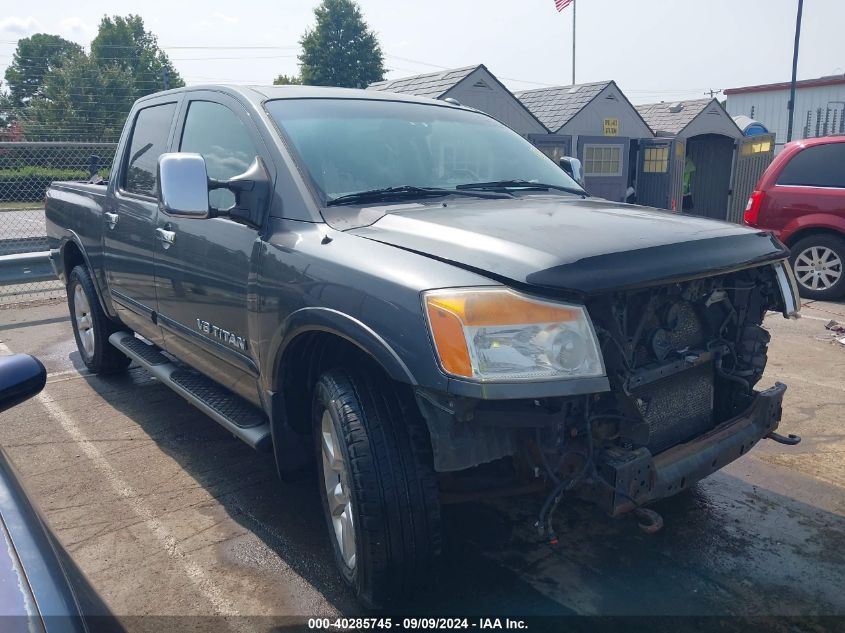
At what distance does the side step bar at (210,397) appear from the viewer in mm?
3094

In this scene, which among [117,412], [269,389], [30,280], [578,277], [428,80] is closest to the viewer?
[578,277]

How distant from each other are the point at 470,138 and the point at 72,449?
2897mm

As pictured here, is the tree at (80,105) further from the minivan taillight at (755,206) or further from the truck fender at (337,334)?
the truck fender at (337,334)

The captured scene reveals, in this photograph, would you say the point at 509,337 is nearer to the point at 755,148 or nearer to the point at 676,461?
the point at 676,461

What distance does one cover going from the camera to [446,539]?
3.12 meters

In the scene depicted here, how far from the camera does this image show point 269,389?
2938 millimetres

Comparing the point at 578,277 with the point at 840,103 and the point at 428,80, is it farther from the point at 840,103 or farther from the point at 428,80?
the point at 840,103

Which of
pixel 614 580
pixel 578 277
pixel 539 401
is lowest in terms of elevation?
pixel 614 580

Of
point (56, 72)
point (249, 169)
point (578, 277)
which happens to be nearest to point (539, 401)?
point (578, 277)

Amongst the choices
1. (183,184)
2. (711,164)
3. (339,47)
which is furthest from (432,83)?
(339,47)

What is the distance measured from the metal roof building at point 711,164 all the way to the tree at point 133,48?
57291 millimetres

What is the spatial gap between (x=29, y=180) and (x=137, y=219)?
780 centimetres

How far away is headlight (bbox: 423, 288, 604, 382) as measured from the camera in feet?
6.79

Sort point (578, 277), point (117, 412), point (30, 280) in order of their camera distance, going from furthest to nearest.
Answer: point (30, 280) < point (117, 412) < point (578, 277)
